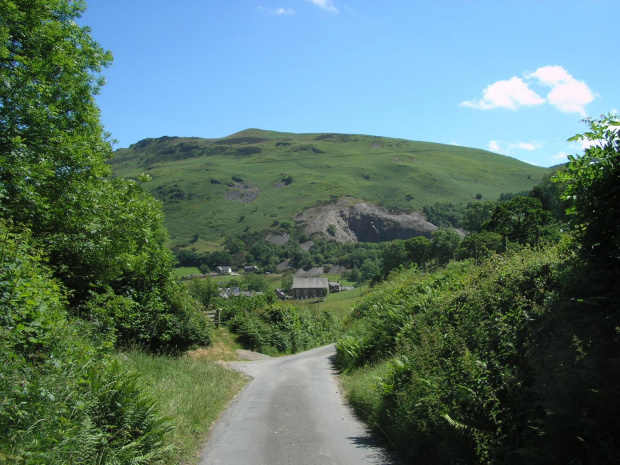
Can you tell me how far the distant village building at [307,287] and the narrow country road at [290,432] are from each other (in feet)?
337

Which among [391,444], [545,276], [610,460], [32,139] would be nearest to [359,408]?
[391,444]

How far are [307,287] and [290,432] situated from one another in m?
111

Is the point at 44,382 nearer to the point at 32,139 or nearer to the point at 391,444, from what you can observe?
the point at 391,444

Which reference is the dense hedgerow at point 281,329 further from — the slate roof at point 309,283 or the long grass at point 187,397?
the slate roof at point 309,283

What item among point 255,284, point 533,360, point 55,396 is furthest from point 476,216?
point 55,396

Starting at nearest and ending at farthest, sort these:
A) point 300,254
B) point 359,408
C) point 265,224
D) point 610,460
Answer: point 610,460 < point 359,408 < point 300,254 < point 265,224

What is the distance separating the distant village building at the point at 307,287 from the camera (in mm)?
119619

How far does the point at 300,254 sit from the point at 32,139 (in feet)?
491

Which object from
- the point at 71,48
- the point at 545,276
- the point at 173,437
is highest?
the point at 71,48

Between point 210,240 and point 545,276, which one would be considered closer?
point 545,276

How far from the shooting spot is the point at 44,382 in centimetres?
559

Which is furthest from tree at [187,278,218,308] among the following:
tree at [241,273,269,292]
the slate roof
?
the slate roof

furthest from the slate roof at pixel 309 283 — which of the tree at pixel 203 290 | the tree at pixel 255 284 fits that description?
the tree at pixel 203 290

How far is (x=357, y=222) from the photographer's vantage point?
193m
